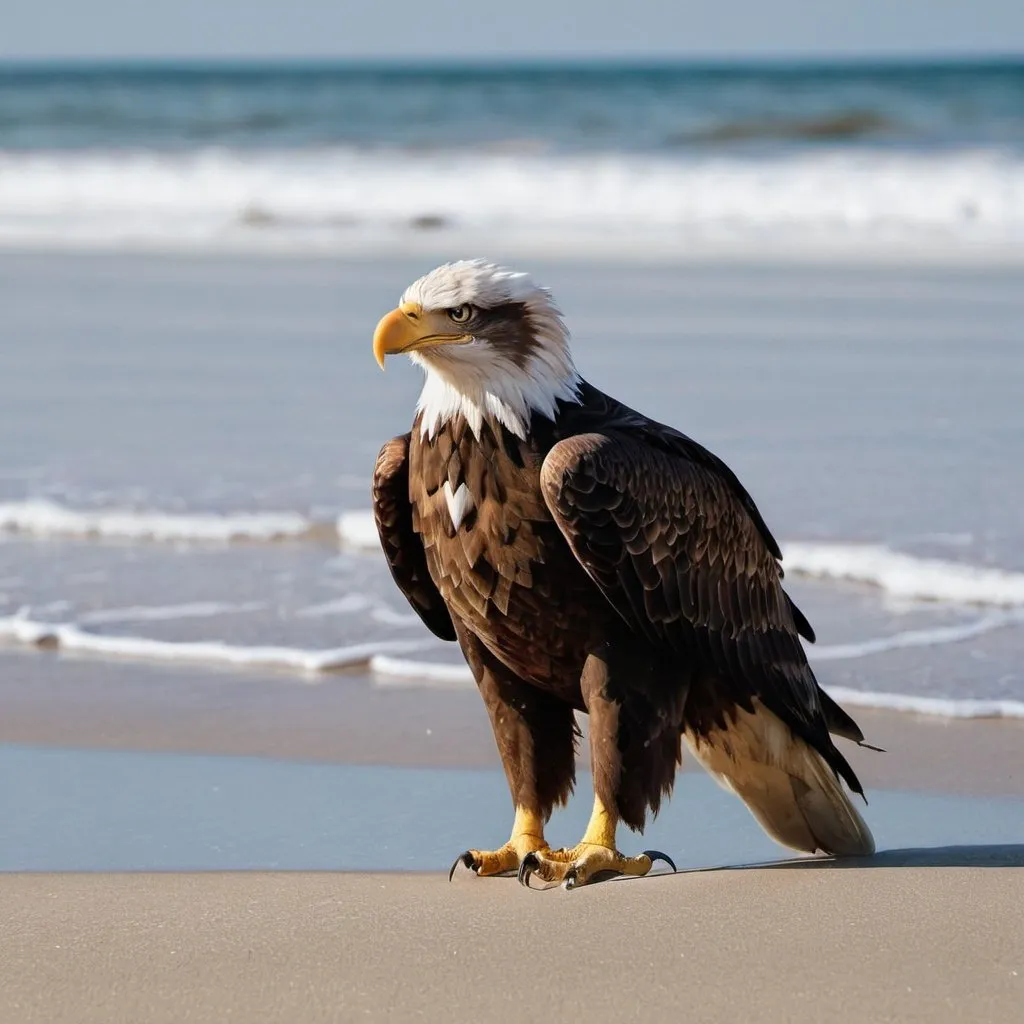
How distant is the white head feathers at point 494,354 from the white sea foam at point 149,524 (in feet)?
11.1

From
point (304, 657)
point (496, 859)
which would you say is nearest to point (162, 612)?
point (304, 657)

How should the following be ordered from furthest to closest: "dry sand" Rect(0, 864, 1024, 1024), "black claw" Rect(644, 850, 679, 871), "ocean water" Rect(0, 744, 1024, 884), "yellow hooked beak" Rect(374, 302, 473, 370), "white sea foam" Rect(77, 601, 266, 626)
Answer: "white sea foam" Rect(77, 601, 266, 626), "ocean water" Rect(0, 744, 1024, 884), "black claw" Rect(644, 850, 679, 871), "yellow hooked beak" Rect(374, 302, 473, 370), "dry sand" Rect(0, 864, 1024, 1024)

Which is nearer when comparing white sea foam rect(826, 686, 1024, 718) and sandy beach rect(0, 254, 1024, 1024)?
sandy beach rect(0, 254, 1024, 1024)

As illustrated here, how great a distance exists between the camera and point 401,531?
13.5ft

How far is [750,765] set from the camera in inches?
166

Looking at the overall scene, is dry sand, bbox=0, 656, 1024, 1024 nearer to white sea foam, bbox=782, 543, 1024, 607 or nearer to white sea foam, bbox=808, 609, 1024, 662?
white sea foam, bbox=808, 609, 1024, 662

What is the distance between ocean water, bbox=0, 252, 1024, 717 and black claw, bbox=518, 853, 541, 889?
1547 mm

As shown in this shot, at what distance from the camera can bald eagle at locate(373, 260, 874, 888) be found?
12.4 ft

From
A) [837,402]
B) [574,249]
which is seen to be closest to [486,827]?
[837,402]

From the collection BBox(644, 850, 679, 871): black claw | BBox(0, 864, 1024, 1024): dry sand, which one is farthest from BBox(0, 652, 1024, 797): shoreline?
BBox(0, 864, 1024, 1024): dry sand

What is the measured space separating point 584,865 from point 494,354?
106 centimetres

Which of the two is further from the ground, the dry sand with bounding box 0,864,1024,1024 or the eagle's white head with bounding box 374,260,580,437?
the eagle's white head with bounding box 374,260,580,437

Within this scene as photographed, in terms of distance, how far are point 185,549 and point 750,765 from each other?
330 centimetres

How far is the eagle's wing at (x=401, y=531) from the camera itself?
403cm
